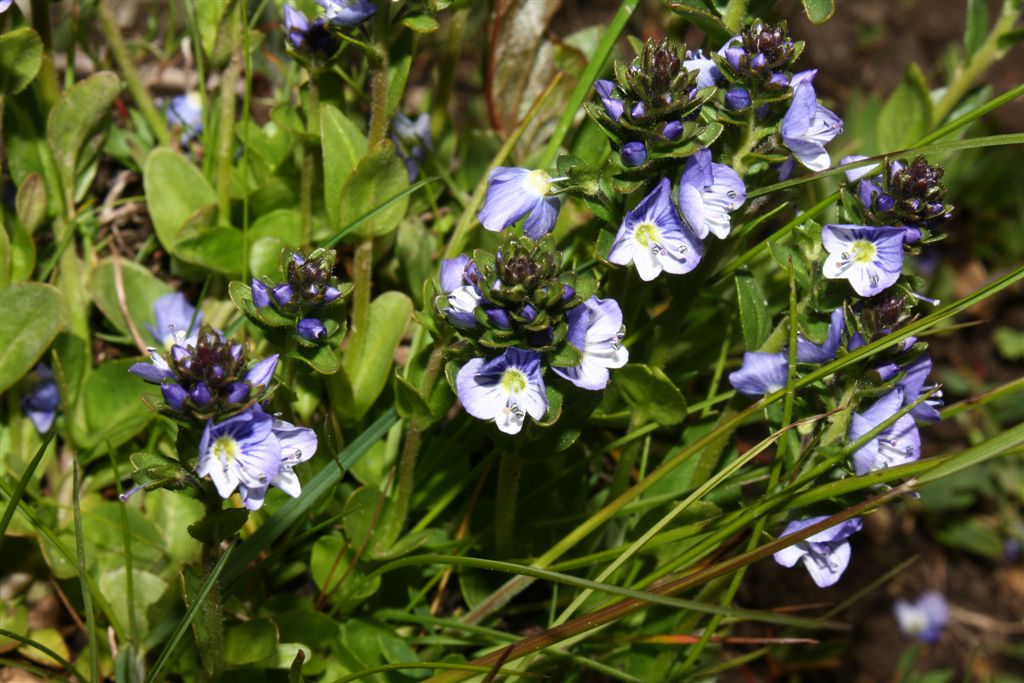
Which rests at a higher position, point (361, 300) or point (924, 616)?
point (361, 300)

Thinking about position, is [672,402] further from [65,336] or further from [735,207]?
[65,336]

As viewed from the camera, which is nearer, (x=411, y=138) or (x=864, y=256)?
(x=864, y=256)

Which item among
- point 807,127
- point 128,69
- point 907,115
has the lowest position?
point 907,115

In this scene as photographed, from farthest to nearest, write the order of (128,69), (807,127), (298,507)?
(128,69), (298,507), (807,127)

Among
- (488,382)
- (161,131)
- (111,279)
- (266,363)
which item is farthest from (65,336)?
(488,382)

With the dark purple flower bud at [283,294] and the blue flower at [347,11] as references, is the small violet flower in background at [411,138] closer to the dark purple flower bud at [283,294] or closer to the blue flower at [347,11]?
the blue flower at [347,11]

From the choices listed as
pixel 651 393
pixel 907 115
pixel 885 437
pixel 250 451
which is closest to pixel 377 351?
pixel 651 393

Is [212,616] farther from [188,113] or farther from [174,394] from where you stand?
[188,113]

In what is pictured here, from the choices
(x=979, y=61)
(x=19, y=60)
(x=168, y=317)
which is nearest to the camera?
(x=19, y=60)
